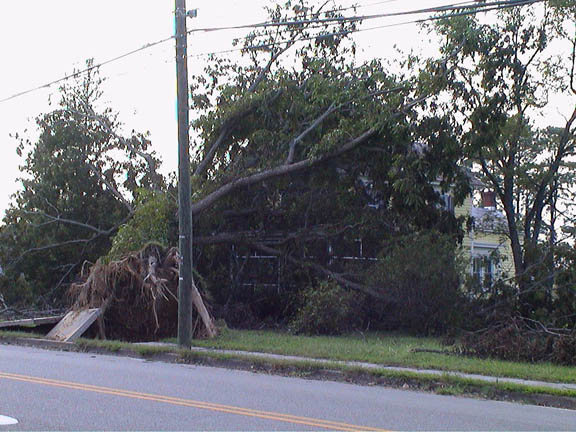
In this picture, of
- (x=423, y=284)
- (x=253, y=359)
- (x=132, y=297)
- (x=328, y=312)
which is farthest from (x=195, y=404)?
(x=423, y=284)

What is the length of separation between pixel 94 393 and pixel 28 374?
2.27 metres

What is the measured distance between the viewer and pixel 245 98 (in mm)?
21672

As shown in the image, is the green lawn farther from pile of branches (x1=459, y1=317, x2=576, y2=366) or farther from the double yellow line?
the double yellow line

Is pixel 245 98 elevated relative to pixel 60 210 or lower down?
elevated

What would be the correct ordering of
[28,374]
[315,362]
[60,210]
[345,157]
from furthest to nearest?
[60,210] → [345,157] → [315,362] → [28,374]

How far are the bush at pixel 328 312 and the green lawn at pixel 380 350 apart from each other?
1.88ft

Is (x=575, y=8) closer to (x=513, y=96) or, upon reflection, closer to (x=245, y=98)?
(x=513, y=96)

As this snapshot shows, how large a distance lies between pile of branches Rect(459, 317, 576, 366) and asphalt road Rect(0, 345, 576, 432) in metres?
4.19

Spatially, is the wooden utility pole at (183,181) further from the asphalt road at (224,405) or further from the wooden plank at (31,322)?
the wooden plank at (31,322)

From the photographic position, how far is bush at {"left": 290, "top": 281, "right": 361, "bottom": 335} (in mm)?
19547

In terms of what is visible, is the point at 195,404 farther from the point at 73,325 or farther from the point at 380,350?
the point at 73,325

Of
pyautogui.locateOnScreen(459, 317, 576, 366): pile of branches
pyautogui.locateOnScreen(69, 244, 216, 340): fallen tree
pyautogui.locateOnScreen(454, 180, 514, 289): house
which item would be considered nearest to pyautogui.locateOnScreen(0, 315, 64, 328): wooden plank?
pyautogui.locateOnScreen(69, 244, 216, 340): fallen tree

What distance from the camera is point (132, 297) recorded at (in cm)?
1884

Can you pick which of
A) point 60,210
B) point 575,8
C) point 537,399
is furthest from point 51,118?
point 537,399
